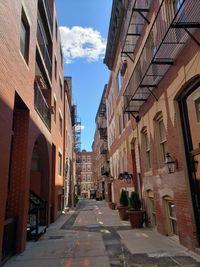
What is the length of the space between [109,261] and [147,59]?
695cm

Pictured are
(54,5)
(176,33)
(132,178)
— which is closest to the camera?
(176,33)

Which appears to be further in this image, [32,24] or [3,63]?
[32,24]

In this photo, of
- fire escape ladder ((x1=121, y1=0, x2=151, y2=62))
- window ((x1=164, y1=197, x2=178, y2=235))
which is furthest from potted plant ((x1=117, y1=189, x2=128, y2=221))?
fire escape ladder ((x1=121, y1=0, x2=151, y2=62))

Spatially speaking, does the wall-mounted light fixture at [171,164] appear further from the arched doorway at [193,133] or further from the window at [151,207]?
the window at [151,207]

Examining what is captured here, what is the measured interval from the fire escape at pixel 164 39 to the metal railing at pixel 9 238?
5925 millimetres

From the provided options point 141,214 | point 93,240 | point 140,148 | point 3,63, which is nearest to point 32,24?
point 3,63

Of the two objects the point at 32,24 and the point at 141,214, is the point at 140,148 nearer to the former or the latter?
the point at 141,214

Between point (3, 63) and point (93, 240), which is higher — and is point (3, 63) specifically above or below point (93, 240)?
above

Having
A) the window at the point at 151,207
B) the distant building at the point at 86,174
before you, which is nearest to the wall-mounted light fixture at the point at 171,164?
the window at the point at 151,207

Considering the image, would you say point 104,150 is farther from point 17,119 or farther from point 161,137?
point 17,119

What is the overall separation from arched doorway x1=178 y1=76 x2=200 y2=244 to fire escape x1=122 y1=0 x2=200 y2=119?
113 centimetres

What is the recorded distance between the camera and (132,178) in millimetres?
13742

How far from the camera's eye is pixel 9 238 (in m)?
6.41

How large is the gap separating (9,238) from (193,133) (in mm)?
5587
